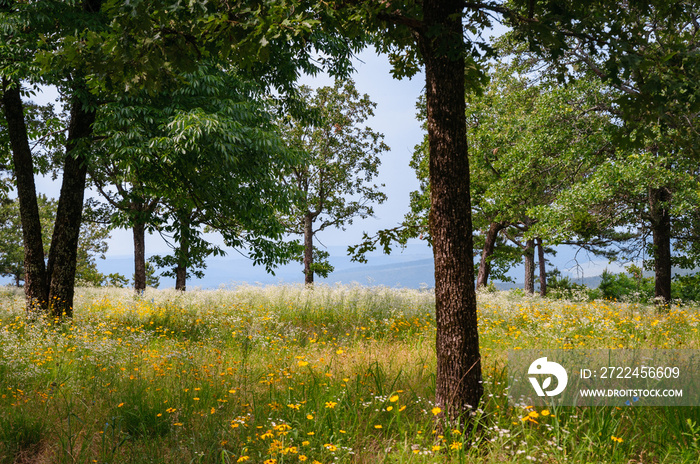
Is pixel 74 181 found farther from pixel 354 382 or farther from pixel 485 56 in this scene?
pixel 485 56

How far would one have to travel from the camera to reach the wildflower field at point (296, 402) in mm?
4027

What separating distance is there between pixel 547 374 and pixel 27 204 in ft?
38.4

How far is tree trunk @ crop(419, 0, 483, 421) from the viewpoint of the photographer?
14.4ft

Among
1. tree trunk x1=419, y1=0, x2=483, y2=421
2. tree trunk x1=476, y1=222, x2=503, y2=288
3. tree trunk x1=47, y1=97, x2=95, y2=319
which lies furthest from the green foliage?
tree trunk x1=47, y1=97, x2=95, y2=319

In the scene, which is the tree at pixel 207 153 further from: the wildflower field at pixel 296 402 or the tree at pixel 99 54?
the wildflower field at pixel 296 402

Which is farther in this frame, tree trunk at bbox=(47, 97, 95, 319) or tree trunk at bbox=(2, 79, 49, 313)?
tree trunk at bbox=(2, 79, 49, 313)

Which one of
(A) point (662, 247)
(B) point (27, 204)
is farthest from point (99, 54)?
(A) point (662, 247)

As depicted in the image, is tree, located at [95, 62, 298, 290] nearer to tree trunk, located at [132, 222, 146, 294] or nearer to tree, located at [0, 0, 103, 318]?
tree, located at [0, 0, 103, 318]

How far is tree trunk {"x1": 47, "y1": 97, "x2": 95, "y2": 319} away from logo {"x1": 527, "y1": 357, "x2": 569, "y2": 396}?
968cm

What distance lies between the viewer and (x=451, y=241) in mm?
4395

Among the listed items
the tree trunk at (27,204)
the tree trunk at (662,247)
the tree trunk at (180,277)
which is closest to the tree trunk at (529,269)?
the tree trunk at (662,247)

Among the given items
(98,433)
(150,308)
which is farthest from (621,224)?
(98,433)

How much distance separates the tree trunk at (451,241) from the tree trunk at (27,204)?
1025cm

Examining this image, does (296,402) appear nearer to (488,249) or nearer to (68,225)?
(68,225)
